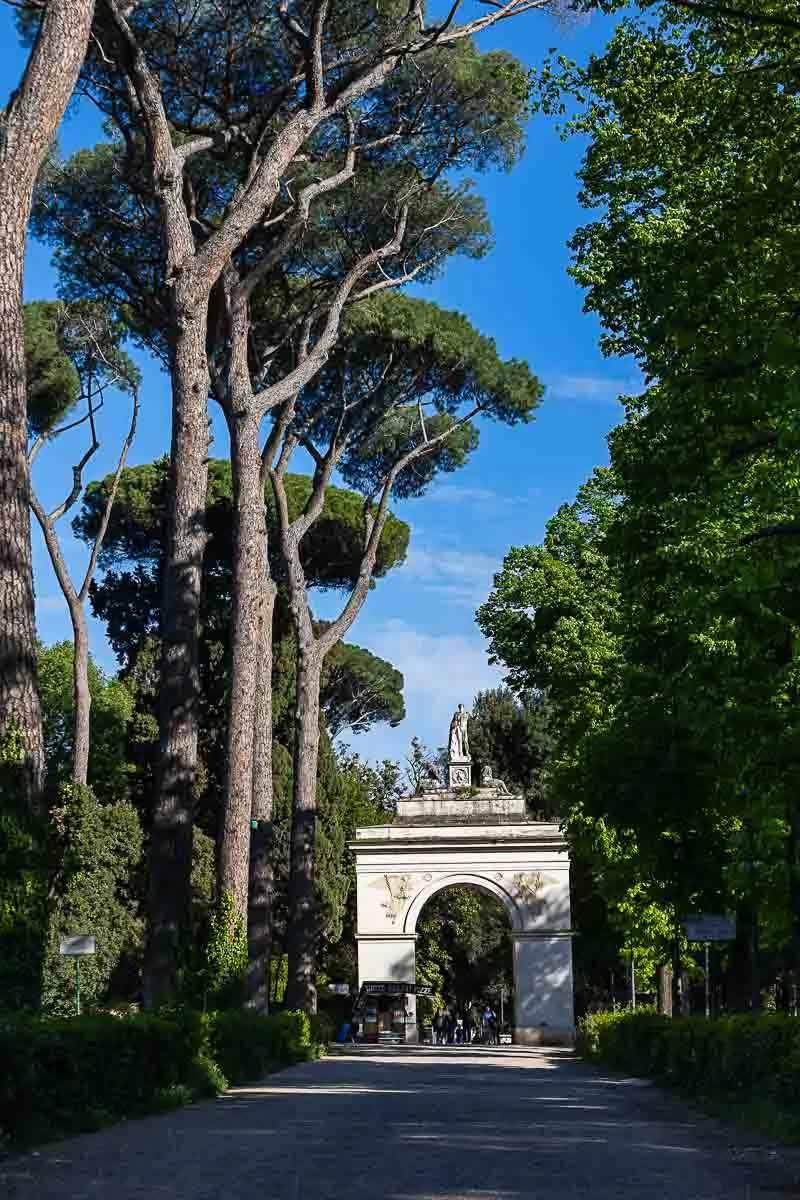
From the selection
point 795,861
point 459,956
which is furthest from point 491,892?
point 795,861

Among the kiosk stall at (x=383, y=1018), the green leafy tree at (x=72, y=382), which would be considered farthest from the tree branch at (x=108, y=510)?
the kiosk stall at (x=383, y=1018)

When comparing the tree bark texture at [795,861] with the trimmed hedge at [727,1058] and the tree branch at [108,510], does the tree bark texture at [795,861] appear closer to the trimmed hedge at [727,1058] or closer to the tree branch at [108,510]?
the trimmed hedge at [727,1058]

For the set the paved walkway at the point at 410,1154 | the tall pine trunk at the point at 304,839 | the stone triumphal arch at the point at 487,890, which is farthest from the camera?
the stone triumphal arch at the point at 487,890

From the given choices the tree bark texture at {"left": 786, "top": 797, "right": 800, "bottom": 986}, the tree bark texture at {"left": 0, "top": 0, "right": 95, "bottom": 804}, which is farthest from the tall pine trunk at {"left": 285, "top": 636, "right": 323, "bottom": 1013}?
the tree bark texture at {"left": 0, "top": 0, "right": 95, "bottom": 804}

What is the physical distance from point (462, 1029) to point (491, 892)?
52.3ft

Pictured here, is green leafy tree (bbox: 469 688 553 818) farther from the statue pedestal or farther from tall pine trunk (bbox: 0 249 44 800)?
tall pine trunk (bbox: 0 249 44 800)

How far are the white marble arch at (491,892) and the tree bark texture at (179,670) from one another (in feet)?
70.8

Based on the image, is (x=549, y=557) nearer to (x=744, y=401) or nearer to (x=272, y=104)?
(x=272, y=104)

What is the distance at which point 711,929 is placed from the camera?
52.5 ft

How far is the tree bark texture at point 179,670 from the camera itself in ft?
54.9

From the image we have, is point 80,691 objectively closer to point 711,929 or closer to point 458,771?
point 458,771

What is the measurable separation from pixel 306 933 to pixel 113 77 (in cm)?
1471

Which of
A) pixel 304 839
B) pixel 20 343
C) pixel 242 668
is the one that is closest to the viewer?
pixel 20 343

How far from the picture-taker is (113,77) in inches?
817
